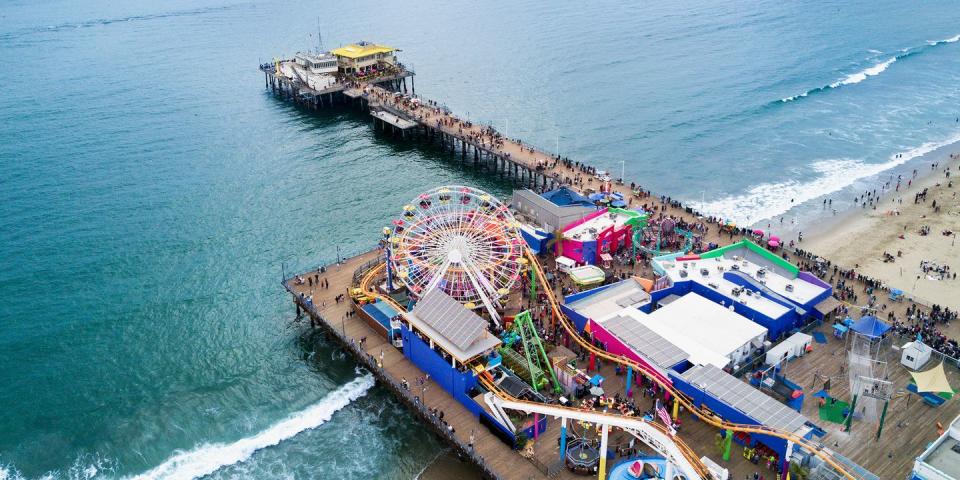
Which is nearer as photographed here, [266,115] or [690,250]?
[690,250]

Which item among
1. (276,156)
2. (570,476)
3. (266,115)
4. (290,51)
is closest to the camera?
(570,476)

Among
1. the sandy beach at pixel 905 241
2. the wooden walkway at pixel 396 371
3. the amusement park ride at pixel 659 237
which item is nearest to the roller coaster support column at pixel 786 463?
the wooden walkway at pixel 396 371

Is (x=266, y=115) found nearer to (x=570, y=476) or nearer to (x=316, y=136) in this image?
(x=316, y=136)

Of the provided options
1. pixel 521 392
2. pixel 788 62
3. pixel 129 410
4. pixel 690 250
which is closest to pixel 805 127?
pixel 788 62

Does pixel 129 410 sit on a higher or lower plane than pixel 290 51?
lower

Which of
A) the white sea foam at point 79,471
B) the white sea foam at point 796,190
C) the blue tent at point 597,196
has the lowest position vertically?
the white sea foam at point 79,471

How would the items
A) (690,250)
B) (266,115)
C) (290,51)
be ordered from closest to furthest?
(690,250) < (266,115) < (290,51)

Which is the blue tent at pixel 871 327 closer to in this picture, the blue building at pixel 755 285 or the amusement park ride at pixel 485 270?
the blue building at pixel 755 285
